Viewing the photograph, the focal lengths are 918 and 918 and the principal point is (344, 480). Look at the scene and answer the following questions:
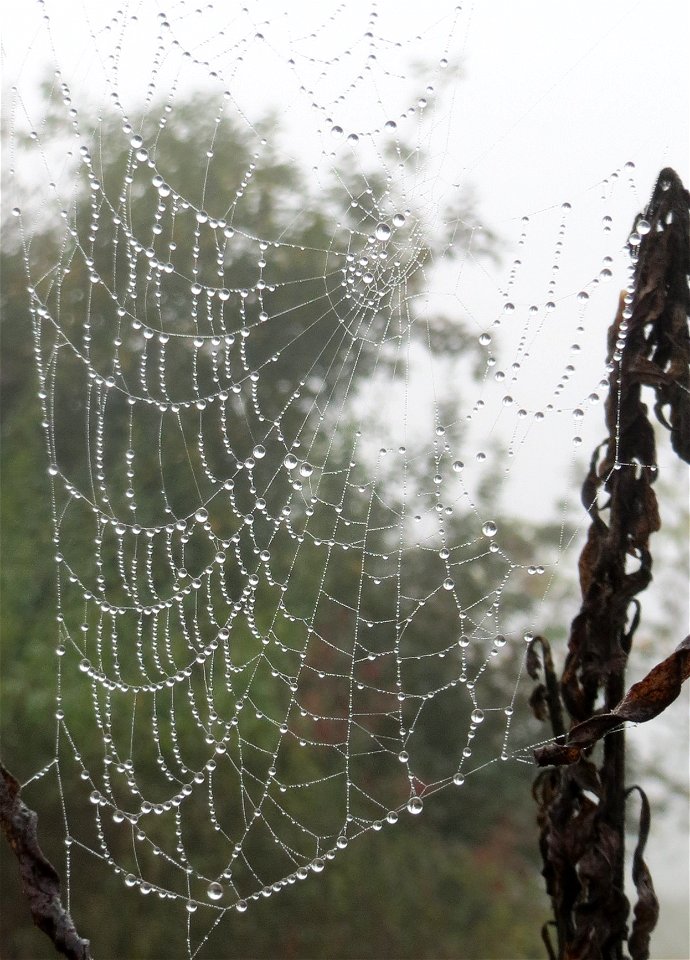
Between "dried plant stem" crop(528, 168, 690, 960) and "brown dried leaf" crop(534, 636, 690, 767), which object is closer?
"brown dried leaf" crop(534, 636, 690, 767)

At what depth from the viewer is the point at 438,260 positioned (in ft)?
7.00

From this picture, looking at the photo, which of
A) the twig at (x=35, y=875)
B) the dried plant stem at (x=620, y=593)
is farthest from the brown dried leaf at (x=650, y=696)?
the twig at (x=35, y=875)

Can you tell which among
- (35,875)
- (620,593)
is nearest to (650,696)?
(620,593)

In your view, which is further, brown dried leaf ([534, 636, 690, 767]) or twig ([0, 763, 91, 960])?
twig ([0, 763, 91, 960])

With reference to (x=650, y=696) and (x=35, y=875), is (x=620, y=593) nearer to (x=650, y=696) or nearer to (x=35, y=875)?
(x=650, y=696)

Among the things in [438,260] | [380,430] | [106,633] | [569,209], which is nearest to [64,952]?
[569,209]

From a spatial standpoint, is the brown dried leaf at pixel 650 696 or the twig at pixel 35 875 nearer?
the brown dried leaf at pixel 650 696

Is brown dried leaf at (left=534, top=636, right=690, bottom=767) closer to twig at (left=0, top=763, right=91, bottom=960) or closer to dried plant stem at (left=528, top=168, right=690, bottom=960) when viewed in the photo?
dried plant stem at (left=528, top=168, right=690, bottom=960)

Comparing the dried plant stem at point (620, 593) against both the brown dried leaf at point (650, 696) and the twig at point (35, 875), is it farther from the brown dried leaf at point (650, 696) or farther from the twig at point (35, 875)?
the twig at point (35, 875)

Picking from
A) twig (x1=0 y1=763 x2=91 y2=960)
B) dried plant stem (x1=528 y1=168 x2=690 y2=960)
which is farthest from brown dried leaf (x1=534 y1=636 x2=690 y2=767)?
twig (x1=0 y1=763 x2=91 y2=960)

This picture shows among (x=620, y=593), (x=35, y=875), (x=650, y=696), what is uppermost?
(x=620, y=593)

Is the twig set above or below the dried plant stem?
below

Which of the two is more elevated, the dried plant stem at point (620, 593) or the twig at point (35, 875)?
the dried plant stem at point (620, 593)

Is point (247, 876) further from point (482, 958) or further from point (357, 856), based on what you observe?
point (482, 958)
